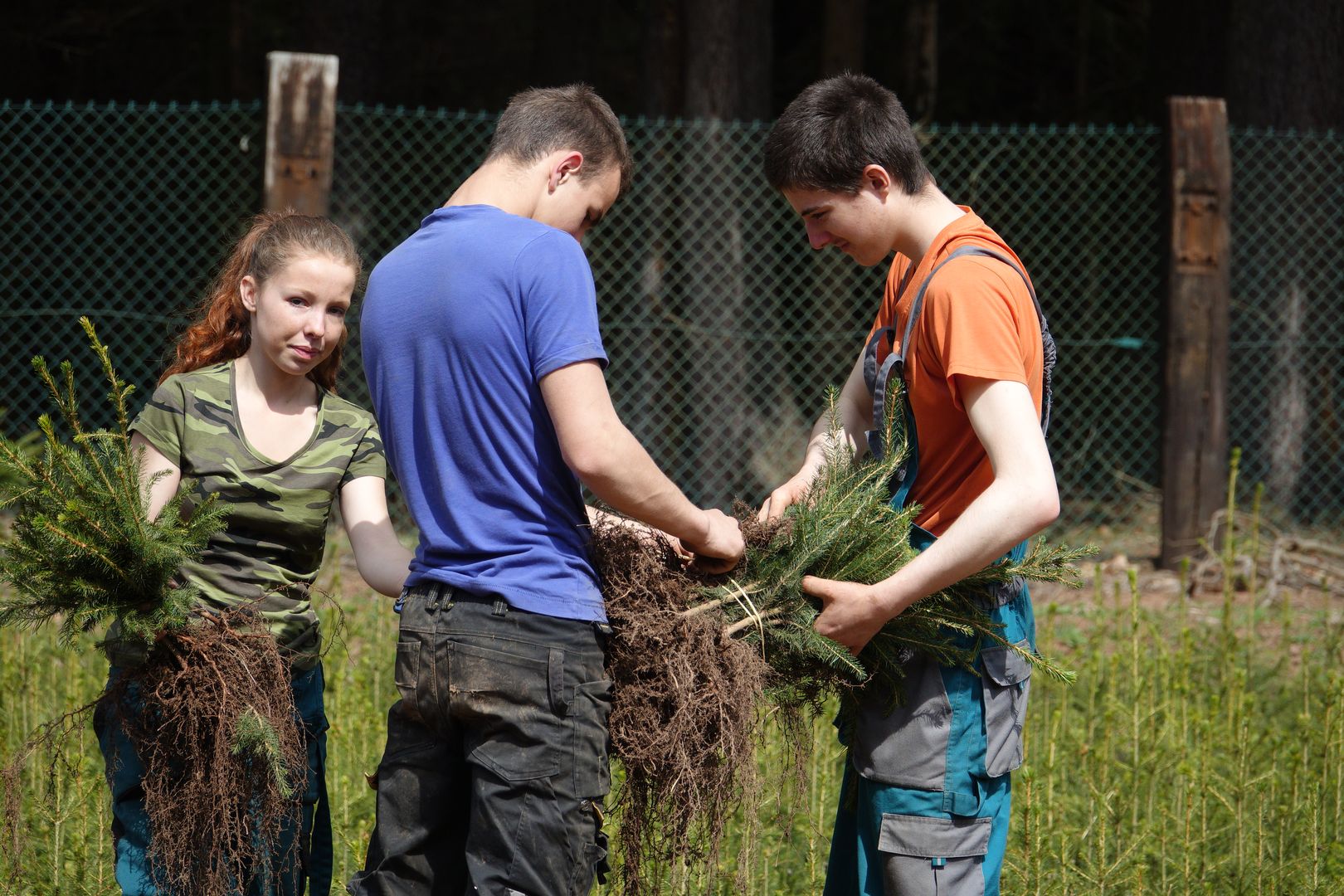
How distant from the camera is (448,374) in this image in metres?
2.03

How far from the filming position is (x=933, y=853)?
2207 millimetres

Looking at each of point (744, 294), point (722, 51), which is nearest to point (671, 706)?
point (744, 294)

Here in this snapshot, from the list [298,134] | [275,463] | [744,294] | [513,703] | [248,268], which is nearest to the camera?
[513,703]

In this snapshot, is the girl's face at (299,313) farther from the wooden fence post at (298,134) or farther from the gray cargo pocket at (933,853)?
the wooden fence post at (298,134)

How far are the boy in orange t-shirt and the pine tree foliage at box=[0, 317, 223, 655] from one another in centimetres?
112

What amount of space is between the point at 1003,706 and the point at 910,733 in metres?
0.18

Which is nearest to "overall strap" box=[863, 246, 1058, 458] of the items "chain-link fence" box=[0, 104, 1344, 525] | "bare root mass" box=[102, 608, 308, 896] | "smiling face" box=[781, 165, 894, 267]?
"smiling face" box=[781, 165, 894, 267]

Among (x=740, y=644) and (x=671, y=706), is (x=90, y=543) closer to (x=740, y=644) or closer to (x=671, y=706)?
(x=671, y=706)

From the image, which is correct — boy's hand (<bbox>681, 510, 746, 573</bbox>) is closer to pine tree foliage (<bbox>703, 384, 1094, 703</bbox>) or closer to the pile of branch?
pine tree foliage (<bbox>703, 384, 1094, 703</bbox>)

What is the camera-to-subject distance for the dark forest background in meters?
7.82

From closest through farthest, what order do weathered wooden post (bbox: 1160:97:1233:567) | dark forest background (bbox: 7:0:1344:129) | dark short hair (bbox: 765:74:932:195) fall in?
dark short hair (bbox: 765:74:932:195) → weathered wooden post (bbox: 1160:97:1233:567) → dark forest background (bbox: 7:0:1344:129)

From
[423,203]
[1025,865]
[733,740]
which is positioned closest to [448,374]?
[733,740]

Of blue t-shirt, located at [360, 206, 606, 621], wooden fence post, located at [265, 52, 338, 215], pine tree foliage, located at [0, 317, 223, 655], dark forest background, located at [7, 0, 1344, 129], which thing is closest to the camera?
blue t-shirt, located at [360, 206, 606, 621]

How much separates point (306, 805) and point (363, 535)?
0.54 m
